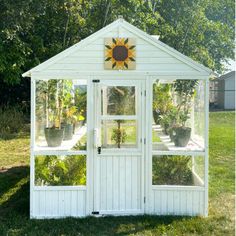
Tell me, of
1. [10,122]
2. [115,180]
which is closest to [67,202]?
[115,180]

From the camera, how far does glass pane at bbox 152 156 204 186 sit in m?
6.04

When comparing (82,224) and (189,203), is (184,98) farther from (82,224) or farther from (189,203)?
(82,224)

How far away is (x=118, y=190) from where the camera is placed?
598 cm

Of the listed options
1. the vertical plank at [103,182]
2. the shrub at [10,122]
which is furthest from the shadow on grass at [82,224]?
the shrub at [10,122]

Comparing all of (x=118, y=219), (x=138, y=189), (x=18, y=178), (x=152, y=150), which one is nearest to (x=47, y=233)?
(x=118, y=219)

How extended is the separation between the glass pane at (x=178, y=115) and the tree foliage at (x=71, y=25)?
21.2 ft

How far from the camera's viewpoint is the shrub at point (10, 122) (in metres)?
16.3

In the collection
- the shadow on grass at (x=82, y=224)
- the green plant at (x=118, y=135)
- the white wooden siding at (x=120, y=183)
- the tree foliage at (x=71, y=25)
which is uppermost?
the tree foliage at (x=71, y=25)

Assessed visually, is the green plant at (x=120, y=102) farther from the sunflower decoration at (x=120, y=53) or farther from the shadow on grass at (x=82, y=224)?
the shadow on grass at (x=82, y=224)

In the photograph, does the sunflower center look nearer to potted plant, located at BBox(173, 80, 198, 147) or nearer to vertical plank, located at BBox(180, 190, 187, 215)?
potted plant, located at BBox(173, 80, 198, 147)

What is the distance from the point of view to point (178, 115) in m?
6.24

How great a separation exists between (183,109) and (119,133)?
1.12 meters

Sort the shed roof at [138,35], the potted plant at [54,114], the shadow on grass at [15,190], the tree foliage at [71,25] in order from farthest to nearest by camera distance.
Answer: the tree foliage at [71,25] → the shadow on grass at [15,190] → the potted plant at [54,114] → the shed roof at [138,35]

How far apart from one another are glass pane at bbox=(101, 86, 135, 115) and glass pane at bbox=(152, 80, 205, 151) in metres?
0.37
